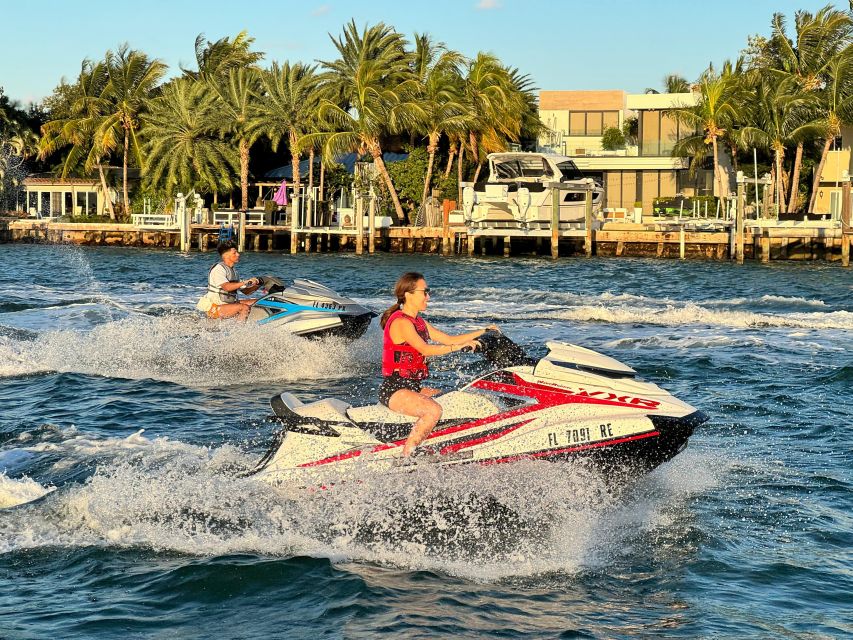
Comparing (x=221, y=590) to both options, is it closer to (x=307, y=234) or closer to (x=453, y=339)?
(x=453, y=339)

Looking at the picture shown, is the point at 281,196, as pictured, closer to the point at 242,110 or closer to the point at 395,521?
the point at 242,110

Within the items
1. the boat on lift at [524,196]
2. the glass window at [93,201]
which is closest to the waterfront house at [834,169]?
the boat on lift at [524,196]

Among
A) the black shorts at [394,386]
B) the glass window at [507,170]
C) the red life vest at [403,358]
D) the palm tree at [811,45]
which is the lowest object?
the black shorts at [394,386]

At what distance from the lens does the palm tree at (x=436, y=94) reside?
185 ft

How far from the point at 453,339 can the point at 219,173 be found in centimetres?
5639

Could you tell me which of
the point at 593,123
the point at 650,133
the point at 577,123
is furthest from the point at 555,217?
the point at 593,123

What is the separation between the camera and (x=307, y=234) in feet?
187

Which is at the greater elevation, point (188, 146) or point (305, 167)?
point (188, 146)

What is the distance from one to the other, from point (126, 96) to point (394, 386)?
62.1 meters

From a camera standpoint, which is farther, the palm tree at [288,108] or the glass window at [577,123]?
the glass window at [577,123]

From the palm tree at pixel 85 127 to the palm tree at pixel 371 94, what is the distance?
14.7m

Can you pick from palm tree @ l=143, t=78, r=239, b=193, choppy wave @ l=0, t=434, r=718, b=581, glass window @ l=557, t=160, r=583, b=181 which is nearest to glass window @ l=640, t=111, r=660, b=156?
glass window @ l=557, t=160, r=583, b=181

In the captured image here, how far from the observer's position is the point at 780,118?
5334cm

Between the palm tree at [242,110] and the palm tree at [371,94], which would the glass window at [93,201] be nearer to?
the palm tree at [242,110]
